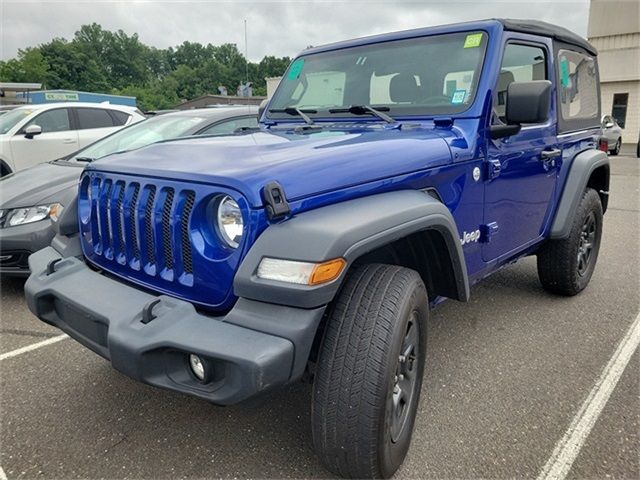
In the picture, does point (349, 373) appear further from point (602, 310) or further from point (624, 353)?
point (602, 310)

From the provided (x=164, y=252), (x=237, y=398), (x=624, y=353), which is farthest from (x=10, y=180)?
(x=624, y=353)

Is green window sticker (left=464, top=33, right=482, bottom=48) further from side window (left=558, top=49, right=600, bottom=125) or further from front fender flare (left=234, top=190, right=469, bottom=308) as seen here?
front fender flare (left=234, top=190, right=469, bottom=308)

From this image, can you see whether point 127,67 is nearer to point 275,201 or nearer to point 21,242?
point 21,242

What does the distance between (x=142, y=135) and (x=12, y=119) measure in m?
4.39

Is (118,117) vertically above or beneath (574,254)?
above

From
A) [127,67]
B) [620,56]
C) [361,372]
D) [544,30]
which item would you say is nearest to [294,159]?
[361,372]

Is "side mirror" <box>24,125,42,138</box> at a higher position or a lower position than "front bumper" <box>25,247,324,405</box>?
higher

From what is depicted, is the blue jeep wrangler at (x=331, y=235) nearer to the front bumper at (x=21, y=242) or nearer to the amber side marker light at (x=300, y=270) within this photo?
the amber side marker light at (x=300, y=270)

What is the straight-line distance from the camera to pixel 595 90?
14.3 feet

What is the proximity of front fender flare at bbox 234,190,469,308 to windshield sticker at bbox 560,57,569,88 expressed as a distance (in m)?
2.32

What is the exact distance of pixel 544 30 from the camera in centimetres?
340

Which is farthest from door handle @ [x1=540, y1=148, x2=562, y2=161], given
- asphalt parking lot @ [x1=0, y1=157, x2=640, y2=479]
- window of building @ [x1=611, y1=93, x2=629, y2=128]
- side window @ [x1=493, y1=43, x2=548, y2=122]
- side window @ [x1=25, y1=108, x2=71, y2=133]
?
window of building @ [x1=611, y1=93, x2=629, y2=128]

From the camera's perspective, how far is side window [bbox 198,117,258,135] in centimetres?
500

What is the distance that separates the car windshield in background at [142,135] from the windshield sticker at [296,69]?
1.58 metres
